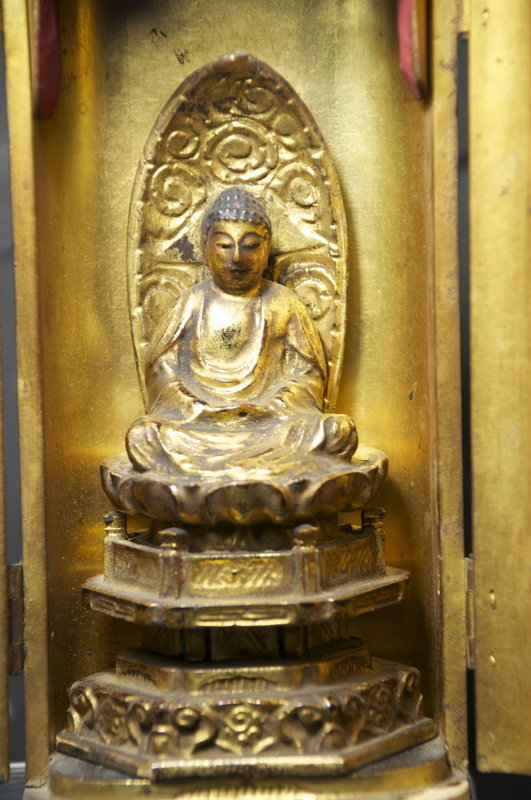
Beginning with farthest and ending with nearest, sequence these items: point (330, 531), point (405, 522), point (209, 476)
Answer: point (405, 522), point (330, 531), point (209, 476)

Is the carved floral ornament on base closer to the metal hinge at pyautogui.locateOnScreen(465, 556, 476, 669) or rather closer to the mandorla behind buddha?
the mandorla behind buddha

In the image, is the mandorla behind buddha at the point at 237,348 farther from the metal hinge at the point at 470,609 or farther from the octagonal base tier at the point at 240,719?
the octagonal base tier at the point at 240,719

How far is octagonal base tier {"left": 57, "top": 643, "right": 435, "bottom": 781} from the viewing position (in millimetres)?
2732

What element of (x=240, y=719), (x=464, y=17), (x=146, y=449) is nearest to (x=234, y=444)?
(x=146, y=449)

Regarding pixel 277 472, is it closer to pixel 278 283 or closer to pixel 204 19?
pixel 278 283

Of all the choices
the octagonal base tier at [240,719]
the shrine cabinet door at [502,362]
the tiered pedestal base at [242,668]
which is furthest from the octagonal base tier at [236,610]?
the shrine cabinet door at [502,362]

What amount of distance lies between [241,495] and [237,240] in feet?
2.90

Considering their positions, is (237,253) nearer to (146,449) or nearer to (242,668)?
(146,449)

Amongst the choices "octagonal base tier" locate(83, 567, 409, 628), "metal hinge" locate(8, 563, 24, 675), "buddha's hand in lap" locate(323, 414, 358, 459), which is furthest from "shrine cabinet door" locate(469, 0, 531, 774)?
"metal hinge" locate(8, 563, 24, 675)

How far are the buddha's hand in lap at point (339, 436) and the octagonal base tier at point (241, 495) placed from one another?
0.04 m

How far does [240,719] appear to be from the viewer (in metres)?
2.76

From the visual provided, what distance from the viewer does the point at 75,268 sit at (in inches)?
133

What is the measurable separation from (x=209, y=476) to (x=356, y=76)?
1502mm

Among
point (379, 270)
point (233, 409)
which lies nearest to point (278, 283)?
point (379, 270)
